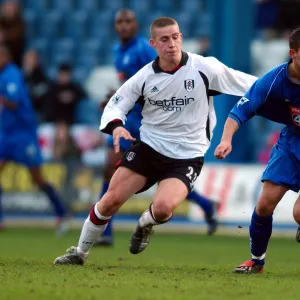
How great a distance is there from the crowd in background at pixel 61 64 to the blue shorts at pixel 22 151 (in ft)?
8.28

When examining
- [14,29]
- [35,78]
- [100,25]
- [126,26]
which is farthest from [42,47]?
[126,26]

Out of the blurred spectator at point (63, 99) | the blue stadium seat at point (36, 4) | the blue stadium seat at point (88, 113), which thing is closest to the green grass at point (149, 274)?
the blurred spectator at point (63, 99)

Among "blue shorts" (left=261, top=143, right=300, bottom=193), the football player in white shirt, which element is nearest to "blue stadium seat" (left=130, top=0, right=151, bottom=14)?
the football player in white shirt

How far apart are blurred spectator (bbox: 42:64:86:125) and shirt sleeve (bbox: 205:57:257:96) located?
10.1 meters

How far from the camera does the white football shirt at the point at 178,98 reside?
8.78 meters

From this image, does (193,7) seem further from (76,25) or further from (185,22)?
(76,25)

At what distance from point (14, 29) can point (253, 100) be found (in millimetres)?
13621

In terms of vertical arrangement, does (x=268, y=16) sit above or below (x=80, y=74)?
above

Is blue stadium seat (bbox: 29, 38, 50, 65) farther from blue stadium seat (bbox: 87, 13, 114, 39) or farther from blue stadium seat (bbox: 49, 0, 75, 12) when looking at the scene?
blue stadium seat (bbox: 87, 13, 114, 39)

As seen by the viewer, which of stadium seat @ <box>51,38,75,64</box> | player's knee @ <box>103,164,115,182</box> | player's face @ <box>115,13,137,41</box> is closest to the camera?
player's face @ <box>115,13,137,41</box>

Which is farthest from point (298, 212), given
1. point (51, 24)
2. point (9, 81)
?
point (51, 24)

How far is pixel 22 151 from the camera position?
1512 cm

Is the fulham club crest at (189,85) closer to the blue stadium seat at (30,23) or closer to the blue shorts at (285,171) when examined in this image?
the blue shorts at (285,171)

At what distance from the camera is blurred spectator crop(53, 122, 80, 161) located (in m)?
17.3
